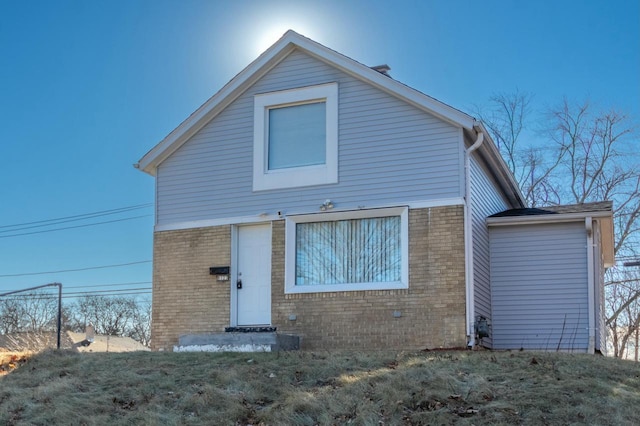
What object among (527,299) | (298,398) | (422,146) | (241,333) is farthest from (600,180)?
(298,398)

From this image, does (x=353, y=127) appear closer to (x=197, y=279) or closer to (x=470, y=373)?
(x=197, y=279)

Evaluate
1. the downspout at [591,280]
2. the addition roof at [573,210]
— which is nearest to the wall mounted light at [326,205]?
the addition roof at [573,210]

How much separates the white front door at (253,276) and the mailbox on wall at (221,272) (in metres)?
0.23

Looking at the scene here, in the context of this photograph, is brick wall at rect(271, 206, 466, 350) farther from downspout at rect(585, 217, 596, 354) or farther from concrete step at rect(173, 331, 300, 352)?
downspout at rect(585, 217, 596, 354)

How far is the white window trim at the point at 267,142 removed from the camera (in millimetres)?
14227

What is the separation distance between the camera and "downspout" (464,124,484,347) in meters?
12.9

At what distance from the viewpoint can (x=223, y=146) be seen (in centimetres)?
1528

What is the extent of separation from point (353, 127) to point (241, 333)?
4.45 metres

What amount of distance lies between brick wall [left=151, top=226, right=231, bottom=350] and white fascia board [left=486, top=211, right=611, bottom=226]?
5554 mm

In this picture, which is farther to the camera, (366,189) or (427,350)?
(366,189)

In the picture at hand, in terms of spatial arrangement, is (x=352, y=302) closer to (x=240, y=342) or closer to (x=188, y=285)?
(x=240, y=342)

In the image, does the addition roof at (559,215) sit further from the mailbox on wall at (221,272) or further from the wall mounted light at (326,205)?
the mailbox on wall at (221,272)

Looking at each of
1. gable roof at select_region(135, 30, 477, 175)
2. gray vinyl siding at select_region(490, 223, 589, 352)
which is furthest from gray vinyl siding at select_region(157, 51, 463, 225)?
gray vinyl siding at select_region(490, 223, 589, 352)

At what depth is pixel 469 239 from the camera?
43.5ft
